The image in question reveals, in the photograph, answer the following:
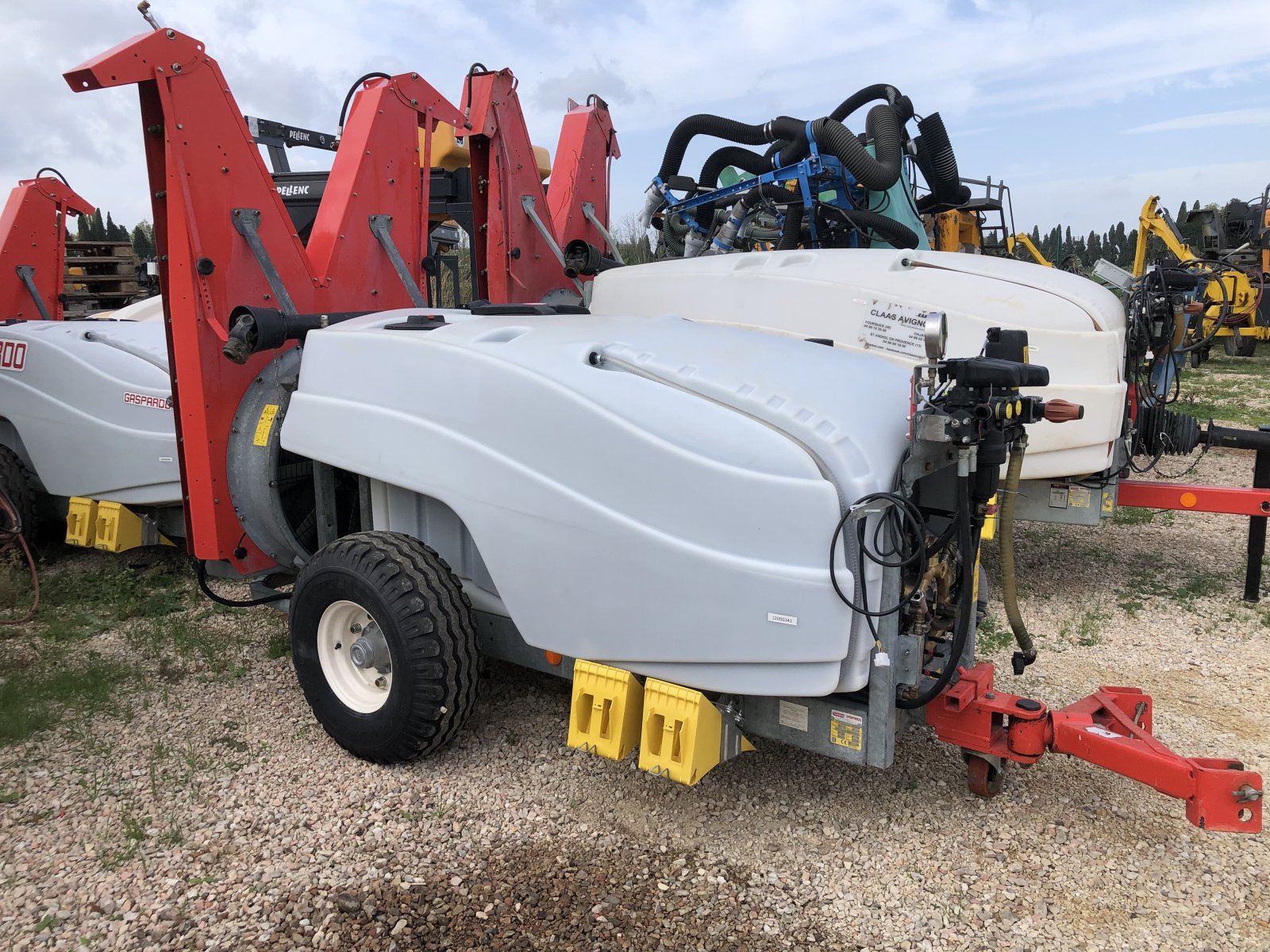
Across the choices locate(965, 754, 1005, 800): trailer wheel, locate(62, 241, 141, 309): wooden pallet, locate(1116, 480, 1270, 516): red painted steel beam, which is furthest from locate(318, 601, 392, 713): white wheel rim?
locate(62, 241, 141, 309): wooden pallet

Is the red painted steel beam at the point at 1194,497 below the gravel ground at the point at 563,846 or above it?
above

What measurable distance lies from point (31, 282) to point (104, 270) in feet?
16.7

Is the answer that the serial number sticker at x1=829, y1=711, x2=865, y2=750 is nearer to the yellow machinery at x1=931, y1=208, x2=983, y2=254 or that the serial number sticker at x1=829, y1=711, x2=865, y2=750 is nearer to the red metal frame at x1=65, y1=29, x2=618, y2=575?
the red metal frame at x1=65, y1=29, x2=618, y2=575

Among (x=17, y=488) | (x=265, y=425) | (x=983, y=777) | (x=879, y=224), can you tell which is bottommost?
(x=983, y=777)

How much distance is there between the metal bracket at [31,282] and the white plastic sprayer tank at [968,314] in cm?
477

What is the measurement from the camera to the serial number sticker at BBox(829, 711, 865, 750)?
9.14 ft

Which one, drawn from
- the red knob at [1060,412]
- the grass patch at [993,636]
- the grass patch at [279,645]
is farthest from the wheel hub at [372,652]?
the grass patch at [993,636]

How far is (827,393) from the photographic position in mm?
2877

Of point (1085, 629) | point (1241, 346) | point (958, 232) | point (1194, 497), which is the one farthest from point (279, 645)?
point (1241, 346)

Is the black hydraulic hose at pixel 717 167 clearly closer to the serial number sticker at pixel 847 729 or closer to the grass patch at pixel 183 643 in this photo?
the grass patch at pixel 183 643

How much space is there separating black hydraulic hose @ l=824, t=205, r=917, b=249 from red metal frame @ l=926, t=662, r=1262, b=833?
401cm

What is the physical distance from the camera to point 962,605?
283 centimetres

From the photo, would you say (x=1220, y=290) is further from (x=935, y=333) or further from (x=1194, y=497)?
(x=935, y=333)

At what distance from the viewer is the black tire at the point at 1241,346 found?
17234 millimetres
